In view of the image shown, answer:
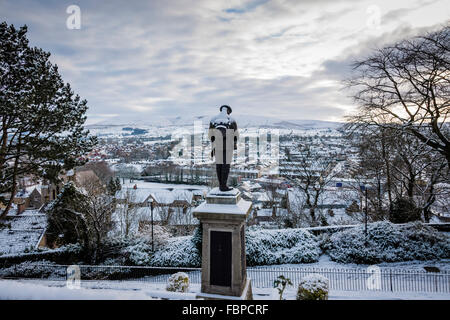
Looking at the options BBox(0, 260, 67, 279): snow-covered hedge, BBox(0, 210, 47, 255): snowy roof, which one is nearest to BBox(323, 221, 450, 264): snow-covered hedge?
BBox(0, 260, 67, 279): snow-covered hedge

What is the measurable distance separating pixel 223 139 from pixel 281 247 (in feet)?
43.4

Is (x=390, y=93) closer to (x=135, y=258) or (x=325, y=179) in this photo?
(x=325, y=179)

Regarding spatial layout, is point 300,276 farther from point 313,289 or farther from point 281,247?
point 313,289

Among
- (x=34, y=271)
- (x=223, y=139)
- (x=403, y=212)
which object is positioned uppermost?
(x=223, y=139)

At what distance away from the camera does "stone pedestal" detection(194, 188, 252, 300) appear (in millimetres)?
6324

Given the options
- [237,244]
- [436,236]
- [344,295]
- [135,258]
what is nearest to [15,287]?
[237,244]

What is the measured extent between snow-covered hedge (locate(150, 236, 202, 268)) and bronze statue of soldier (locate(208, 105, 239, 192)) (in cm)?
1147

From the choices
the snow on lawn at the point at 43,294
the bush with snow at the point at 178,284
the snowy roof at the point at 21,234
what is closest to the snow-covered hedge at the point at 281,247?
A: the bush with snow at the point at 178,284

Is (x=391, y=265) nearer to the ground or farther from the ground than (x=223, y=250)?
nearer to the ground

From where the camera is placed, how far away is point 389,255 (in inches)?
589

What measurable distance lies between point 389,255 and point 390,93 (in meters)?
9.63

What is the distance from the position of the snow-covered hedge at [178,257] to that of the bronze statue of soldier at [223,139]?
1147 centimetres

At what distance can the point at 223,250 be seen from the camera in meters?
6.45

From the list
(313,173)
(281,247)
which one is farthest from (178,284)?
(313,173)
